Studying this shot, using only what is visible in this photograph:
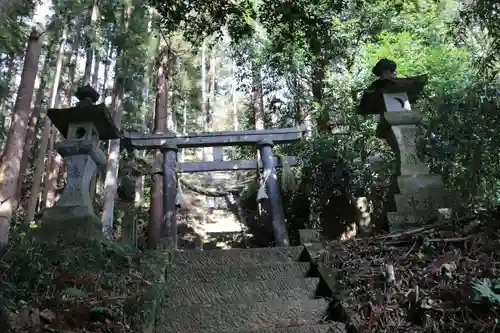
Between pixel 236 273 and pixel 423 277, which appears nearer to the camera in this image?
pixel 423 277

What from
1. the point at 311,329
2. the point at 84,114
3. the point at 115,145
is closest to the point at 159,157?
the point at 115,145

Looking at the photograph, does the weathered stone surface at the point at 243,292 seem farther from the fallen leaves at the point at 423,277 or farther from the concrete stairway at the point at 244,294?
the fallen leaves at the point at 423,277

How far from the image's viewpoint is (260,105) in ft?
44.8

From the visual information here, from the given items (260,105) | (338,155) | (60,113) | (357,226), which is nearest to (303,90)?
(260,105)

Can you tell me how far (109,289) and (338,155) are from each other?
5.54 metres

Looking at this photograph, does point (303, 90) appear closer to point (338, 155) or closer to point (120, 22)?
point (338, 155)

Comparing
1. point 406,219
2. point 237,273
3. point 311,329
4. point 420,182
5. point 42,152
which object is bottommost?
point 311,329

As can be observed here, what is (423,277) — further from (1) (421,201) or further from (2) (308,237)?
(1) (421,201)

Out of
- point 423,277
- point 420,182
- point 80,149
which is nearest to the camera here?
point 423,277

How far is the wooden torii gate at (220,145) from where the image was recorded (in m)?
7.20

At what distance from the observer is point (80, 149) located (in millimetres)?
4996

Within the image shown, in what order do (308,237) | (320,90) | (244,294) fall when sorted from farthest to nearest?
(320,90), (308,237), (244,294)

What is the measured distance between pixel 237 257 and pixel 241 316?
104 centimetres

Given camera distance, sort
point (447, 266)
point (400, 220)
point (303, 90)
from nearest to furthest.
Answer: point (447, 266) < point (400, 220) < point (303, 90)
